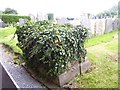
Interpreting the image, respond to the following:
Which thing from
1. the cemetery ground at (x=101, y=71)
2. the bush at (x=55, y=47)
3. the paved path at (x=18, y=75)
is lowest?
the paved path at (x=18, y=75)

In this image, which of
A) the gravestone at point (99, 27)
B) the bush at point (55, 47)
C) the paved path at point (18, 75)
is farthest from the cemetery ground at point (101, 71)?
the gravestone at point (99, 27)

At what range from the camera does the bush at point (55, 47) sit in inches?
161

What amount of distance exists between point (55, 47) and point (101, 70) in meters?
1.29

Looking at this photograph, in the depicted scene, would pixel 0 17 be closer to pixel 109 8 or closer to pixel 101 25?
pixel 109 8

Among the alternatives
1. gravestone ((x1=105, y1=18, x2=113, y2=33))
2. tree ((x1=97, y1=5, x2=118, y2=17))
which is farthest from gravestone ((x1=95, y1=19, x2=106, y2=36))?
tree ((x1=97, y1=5, x2=118, y2=17))

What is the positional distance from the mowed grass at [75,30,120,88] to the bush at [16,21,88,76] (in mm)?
417

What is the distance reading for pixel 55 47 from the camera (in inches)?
161

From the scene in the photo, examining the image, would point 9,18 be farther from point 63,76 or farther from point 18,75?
point 63,76

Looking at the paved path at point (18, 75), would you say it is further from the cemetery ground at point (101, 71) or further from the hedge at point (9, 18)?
the hedge at point (9, 18)

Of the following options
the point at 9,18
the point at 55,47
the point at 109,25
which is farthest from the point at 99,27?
the point at 9,18

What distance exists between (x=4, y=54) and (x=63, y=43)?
379 cm

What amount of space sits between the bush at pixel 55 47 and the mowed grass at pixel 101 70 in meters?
0.42

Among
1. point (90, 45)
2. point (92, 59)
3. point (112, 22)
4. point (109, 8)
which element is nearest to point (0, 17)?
point (109, 8)

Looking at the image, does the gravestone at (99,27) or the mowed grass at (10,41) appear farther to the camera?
the gravestone at (99,27)
